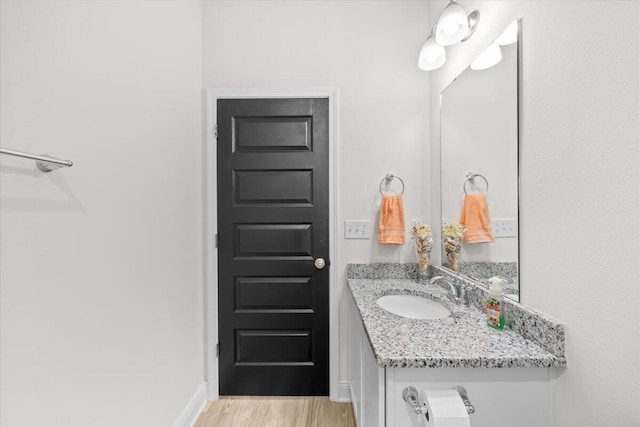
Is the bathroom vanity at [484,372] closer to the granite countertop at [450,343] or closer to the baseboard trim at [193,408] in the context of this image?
the granite countertop at [450,343]

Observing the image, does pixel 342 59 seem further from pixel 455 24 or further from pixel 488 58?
pixel 488 58

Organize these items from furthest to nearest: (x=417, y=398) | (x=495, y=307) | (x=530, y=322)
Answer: (x=495, y=307) → (x=530, y=322) → (x=417, y=398)

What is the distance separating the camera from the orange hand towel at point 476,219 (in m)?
1.37

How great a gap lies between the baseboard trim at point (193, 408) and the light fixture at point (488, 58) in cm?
235

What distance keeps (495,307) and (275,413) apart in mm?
1456

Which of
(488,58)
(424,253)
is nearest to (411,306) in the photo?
(424,253)

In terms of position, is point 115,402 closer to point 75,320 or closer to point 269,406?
point 75,320

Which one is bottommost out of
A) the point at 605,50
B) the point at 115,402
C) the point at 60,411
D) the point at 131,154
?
the point at 115,402

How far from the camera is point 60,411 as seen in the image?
908 mm

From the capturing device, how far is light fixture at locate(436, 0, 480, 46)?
1.44 meters

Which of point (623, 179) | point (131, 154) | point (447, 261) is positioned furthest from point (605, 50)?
point (131, 154)

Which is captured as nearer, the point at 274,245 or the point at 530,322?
the point at 530,322

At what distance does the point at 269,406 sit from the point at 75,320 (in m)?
1.37

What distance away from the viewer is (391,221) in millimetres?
1954
